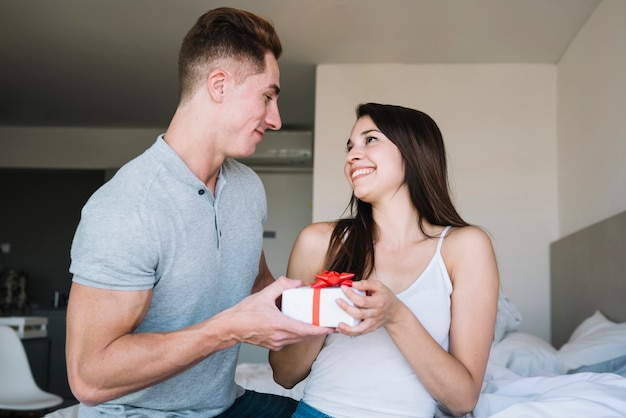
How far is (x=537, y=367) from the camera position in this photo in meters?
2.68

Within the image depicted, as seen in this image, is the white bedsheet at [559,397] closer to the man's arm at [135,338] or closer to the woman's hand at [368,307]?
the woman's hand at [368,307]

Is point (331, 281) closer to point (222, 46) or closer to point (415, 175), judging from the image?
point (415, 175)

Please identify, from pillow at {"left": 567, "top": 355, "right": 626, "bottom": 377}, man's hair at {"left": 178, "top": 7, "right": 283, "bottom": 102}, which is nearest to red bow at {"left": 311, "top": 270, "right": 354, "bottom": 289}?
man's hair at {"left": 178, "top": 7, "right": 283, "bottom": 102}

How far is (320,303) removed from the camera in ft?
4.03

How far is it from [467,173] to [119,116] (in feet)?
11.3

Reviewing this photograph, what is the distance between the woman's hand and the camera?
1.21 meters

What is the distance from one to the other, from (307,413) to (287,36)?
3.14m

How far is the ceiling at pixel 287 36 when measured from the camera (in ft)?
12.3

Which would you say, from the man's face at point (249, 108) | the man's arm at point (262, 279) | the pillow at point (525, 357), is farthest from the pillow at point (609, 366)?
the man's face at point (249, 108)

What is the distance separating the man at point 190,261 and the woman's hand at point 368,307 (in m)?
0.08

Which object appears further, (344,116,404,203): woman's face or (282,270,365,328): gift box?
(344,116,404,203): woman's face

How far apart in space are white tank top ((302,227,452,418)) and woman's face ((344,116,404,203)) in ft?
0.78

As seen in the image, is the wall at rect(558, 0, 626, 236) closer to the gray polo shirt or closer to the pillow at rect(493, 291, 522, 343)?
the pillow at rect(493, 291, 522, 343)

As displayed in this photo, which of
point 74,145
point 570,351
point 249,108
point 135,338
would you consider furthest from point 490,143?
point 74,145
